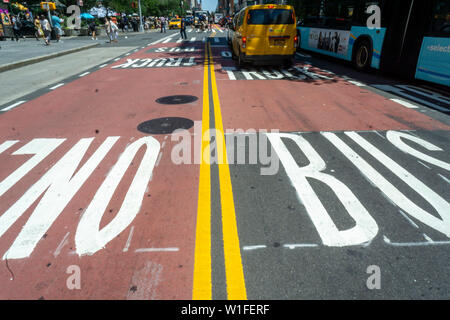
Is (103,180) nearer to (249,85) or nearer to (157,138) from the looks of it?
(157,138)

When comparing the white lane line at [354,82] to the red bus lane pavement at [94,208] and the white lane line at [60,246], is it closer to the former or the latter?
the red bus lane pavement at [94,208]

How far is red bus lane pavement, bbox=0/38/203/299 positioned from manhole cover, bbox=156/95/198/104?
0.93 m

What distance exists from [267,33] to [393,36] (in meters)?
4.23

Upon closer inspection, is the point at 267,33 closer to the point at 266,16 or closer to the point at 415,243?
the point at 266,16

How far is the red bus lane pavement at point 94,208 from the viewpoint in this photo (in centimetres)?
254

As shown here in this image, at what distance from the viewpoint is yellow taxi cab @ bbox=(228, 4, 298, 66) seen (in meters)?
11.4

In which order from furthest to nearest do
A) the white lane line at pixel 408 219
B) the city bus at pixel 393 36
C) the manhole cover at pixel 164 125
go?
the city bus at pixel 393 36
the manhole cover at pixel 164 125
the white lane line at pixel 408 219

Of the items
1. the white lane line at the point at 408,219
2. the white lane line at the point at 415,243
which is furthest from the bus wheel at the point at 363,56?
the white lane line at the point at 415,243

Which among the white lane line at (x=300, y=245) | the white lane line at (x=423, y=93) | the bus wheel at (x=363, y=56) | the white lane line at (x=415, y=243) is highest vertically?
the bus wheel at (x=363, y=56)

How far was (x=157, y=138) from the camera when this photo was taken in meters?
5.50

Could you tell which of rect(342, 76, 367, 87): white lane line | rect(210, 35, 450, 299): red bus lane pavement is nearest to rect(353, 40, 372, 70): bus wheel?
rect(342, 76, 367, 87): white lane line

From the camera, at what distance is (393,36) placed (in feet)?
33.3

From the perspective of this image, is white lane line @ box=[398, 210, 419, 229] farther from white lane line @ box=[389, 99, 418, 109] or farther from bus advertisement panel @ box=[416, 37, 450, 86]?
bus advertisement panel @ box=[416, 37, 450, 86]

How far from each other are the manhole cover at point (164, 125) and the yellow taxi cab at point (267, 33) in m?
6.37
